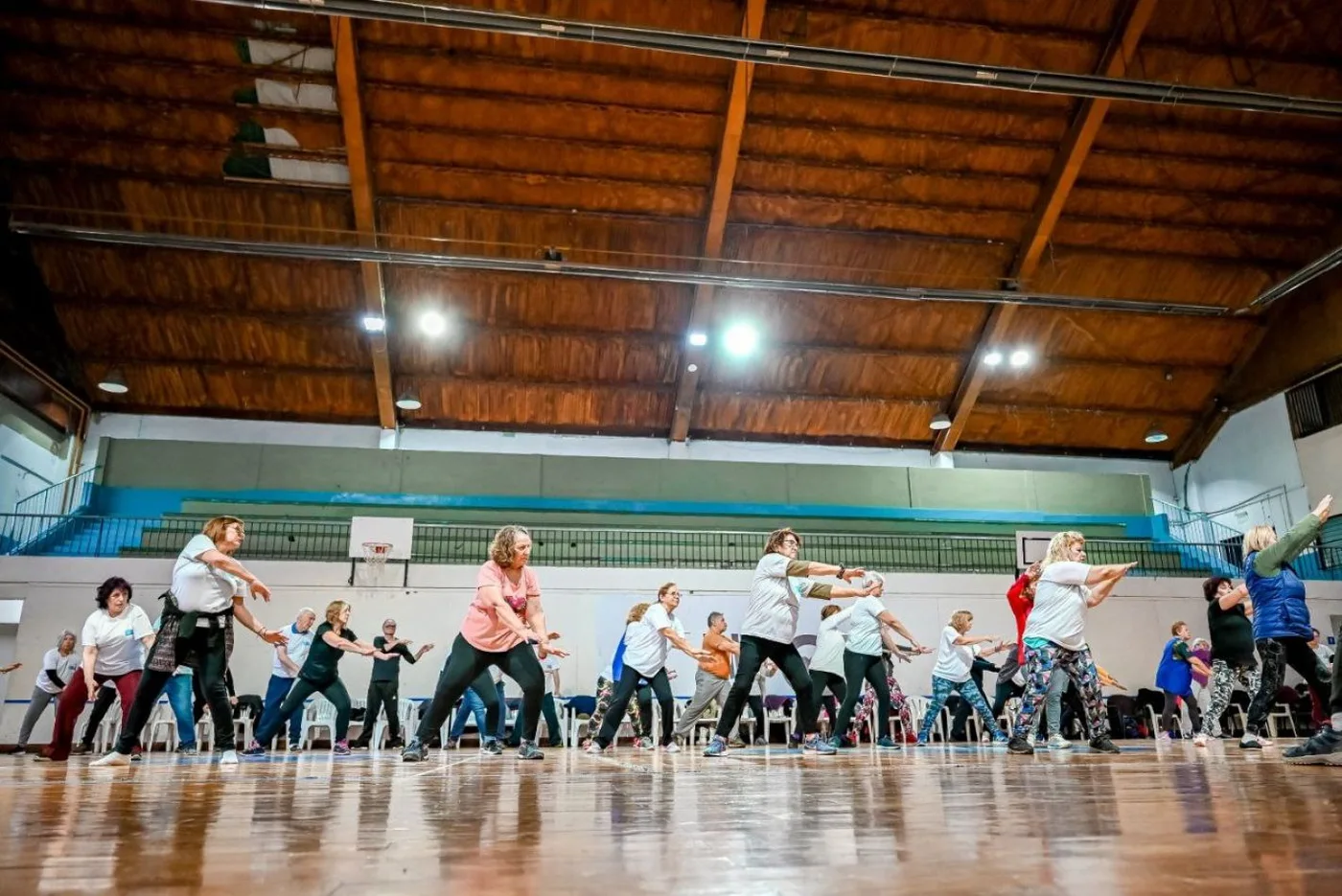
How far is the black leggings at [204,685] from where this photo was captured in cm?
503

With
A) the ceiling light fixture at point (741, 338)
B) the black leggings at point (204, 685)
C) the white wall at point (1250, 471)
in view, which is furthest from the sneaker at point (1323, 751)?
the white wall at point (1250, 471)

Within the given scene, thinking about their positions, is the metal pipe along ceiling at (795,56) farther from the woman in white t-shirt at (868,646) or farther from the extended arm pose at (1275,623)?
the extended arm pose at (1275,623)

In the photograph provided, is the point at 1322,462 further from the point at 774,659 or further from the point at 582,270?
the point at 774,659

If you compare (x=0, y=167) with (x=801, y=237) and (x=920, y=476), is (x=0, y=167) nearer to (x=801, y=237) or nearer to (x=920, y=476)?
(x=801, y=237)

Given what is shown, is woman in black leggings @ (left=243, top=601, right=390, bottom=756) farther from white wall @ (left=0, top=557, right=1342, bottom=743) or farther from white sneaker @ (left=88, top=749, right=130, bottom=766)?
white wall @ (left=0, top=557, right=1342, bottom=743)

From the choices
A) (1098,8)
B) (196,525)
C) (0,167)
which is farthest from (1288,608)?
(0,167)

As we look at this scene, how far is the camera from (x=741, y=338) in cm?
1566

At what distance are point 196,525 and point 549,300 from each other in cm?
694

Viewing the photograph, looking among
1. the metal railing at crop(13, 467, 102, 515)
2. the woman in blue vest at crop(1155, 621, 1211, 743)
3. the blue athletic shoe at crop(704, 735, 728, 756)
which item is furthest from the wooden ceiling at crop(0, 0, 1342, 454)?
the blue athletic shoe at crop(704, 735, 728, 756)

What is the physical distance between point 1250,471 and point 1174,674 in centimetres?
1128

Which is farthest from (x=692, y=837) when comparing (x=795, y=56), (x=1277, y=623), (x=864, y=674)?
(x=795, y=56)

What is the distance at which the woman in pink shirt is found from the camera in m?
5.01

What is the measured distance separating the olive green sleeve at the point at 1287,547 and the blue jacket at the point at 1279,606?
239 millimetres

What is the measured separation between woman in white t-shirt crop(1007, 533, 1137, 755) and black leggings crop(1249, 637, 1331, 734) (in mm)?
1007
